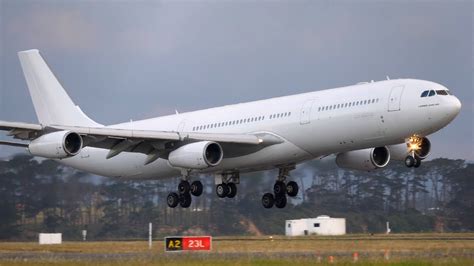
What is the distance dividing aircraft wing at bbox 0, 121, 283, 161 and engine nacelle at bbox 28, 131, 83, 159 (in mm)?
562

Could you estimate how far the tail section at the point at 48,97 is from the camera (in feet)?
259

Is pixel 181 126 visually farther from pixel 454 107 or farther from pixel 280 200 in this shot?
pixel 454 107

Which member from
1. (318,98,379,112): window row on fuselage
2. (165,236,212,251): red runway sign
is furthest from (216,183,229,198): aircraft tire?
(165,236,212,251): red runway sign

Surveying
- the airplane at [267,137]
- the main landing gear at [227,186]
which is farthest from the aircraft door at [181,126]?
the main landing gear at [227,186]

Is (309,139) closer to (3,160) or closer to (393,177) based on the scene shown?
(3,160)

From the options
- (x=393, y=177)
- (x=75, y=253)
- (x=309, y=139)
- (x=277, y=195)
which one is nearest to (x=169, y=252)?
(x=75, y=253)

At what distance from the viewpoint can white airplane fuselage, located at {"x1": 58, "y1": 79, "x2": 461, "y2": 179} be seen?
61281 mm

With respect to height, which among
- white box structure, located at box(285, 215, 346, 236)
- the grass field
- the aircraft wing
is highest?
the aircraft wing

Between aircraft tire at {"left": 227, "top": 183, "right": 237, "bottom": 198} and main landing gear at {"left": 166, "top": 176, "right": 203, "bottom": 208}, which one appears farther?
aircraft tire at {"left": 227, "top": 183, "right": 237, "bottom": 198}

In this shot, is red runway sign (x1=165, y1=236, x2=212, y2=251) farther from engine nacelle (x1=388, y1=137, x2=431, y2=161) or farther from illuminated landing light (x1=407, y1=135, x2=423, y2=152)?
engine nacelle (x1=388, y1=137, x2=431, y2=161)

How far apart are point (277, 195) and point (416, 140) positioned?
12.2m

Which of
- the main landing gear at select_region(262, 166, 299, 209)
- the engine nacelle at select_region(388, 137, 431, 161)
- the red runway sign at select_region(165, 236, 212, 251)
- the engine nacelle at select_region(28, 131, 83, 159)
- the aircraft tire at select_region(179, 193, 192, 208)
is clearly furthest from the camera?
the main landing gear at select_region(262, 166, 299, 209)

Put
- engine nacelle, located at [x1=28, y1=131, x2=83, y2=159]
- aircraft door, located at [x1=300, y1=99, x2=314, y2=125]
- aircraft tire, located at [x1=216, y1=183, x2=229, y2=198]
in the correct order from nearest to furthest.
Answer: engine nacelle, located at [x1=28, y1=131, x2=83, y2=159], aircraft door, located at [x1=300, y1=99, x2=314, y2=125], aircraft tire, located at [x1=216, y1=183, x2=229, y2=198]

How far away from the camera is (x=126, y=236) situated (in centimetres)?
8319
